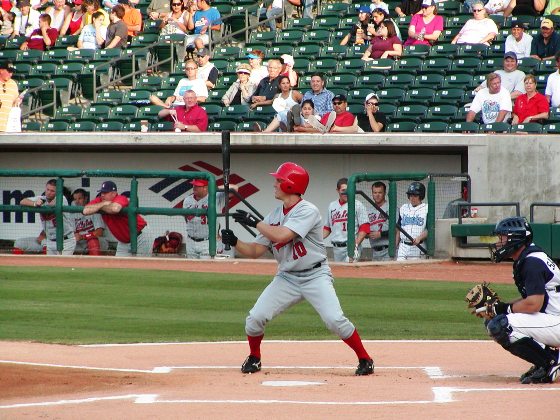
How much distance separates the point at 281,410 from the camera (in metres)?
6.90

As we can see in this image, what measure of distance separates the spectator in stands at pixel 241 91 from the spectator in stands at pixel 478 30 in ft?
12.2

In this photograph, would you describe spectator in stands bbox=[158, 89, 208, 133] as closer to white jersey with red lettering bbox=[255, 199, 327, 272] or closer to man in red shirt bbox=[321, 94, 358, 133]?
man in red shirt bbox=[321, 94, 358, 133]

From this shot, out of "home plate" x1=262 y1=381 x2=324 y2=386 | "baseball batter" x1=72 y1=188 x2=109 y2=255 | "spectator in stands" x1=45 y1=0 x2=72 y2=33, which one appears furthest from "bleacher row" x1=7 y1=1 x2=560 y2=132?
"home plate" x1=262 y1=381 x2=324 y2=386

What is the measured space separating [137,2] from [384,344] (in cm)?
1675

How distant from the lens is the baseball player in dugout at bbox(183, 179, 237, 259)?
17750 millimetres

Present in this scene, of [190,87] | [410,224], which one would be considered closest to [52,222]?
[190,87]

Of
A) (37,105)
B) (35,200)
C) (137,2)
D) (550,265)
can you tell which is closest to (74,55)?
(37,105)

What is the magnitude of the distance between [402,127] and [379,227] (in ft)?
6.89

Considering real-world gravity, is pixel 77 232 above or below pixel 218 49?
below

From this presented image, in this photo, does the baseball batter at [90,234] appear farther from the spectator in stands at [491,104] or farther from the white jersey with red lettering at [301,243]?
the white jersey with red lettering at [301,243]

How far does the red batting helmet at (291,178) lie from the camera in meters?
8.34

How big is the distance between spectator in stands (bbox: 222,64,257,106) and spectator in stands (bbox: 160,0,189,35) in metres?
3.16

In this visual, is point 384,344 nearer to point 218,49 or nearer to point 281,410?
point 281,410

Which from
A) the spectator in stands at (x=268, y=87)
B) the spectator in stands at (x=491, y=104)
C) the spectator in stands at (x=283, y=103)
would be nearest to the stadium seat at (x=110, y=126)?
the spectator in stands at (x=268, y=87)
